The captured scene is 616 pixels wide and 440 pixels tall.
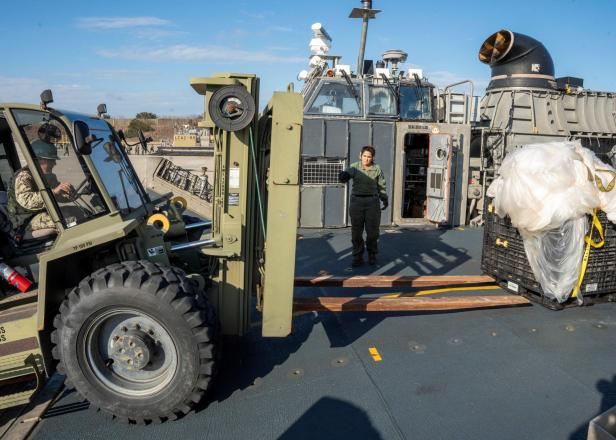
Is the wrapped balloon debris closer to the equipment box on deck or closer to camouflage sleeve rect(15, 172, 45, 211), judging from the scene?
the equipment box on deck

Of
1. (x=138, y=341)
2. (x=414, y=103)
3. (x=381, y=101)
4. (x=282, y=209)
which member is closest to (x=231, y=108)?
(x=282, y=209)

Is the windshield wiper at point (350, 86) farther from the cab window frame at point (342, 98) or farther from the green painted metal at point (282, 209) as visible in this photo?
the green painted metal at point (282, 209)

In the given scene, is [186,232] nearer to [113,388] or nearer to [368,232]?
[113,388]

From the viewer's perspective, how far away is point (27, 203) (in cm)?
310

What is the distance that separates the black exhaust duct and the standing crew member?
630cm

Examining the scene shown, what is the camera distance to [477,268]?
6.77 metres

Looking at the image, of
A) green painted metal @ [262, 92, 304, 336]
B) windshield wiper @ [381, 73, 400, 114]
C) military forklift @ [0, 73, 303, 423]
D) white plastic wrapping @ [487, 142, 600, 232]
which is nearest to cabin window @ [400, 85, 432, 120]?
→ windshield wiper @ [381, 73, 400, 114]

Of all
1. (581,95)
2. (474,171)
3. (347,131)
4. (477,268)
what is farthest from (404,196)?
(581,95)

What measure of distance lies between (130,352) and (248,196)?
1.38 m

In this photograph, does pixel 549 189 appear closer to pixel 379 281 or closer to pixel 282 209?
pixel 379 281

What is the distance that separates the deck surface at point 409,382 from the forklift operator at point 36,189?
1431 mm

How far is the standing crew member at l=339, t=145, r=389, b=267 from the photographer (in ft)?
21.7

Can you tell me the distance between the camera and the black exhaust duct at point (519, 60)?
10.6m

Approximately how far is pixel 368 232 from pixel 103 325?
4.49 meters
